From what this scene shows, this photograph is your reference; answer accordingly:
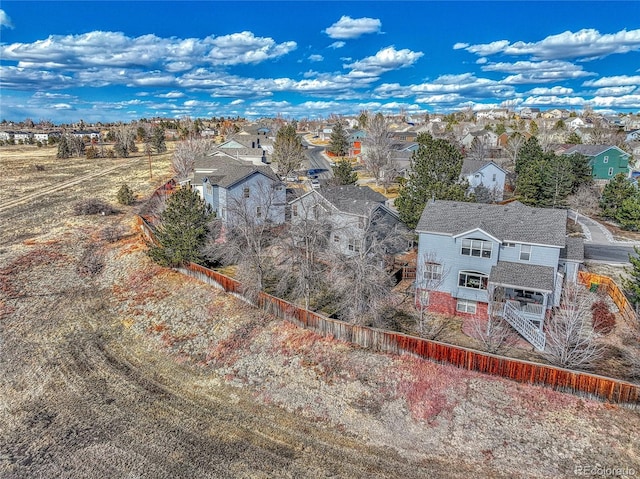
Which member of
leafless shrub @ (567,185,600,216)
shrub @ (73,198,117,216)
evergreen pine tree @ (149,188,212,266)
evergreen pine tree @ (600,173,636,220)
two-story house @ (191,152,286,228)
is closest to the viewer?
evergreen pine tree @ (149,188,212,266)

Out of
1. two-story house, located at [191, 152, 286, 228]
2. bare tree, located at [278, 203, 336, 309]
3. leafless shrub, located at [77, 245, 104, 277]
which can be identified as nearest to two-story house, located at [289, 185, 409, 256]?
bare tree, located at [278, 203, 336, 309]

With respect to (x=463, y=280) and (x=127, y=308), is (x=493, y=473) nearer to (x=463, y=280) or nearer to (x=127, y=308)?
(x=463, y=280)

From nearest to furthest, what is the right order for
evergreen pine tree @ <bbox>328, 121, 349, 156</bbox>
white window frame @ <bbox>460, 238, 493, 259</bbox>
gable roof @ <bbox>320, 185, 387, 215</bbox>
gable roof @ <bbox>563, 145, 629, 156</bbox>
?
white window frame @ <bbox>460, 238, 493, 259</bbox> < gable roof @ <bbox>320, 185, 387, 215</bbox> < gable roof @ <bbox>563, 145, 629, 156</bbox> < evergreen pine tree @ <bbox>328, 121, 349, 156</bbox>

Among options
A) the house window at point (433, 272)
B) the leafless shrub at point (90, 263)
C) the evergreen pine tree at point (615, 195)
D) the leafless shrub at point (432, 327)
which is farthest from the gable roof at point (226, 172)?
the evergreen pine tree at point (615, 195)

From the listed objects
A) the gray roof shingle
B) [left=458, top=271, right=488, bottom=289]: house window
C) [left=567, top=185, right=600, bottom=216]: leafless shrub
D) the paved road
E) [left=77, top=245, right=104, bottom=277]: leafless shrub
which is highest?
[left=567, top=185, right=600, bottom=216]: leafless shrub

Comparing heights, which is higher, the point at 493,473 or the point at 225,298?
the point at 225,298

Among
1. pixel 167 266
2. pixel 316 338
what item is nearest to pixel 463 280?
pixel 316 338

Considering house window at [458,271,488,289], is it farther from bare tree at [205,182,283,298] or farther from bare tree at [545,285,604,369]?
bare tree at [205,182,283,298]
